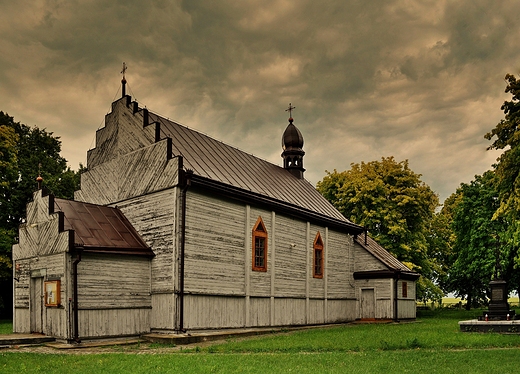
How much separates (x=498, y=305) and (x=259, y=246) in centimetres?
1081

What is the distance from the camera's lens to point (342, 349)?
16.2 metres

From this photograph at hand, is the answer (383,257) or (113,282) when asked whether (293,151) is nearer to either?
(383,257)

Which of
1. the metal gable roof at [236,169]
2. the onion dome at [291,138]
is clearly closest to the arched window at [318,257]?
the metal gable roof at [236,169]

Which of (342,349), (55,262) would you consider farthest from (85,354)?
(342,349)

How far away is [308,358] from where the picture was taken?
45.9 feet

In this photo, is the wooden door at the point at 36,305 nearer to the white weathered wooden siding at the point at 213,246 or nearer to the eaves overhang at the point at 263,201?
the white weathered wooden siding at the point at 213,246

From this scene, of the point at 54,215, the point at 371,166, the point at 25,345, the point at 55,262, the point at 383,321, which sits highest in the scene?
the point at 371,166

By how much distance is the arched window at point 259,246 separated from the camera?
79.1 ft

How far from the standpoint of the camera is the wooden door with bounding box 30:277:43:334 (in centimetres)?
2015

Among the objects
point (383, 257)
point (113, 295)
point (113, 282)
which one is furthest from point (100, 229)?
point (383, 257)

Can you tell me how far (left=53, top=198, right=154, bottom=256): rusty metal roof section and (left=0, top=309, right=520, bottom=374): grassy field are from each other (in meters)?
3.94

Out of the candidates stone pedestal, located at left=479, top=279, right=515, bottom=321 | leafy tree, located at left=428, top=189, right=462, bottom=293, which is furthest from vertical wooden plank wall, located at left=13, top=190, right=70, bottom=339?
leafy tree, located at left=428, top=189, right=462, bottom=293

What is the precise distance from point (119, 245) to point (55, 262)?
230 centimetres

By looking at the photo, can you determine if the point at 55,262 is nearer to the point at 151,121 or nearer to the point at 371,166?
the point at 151,121
